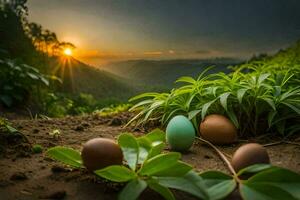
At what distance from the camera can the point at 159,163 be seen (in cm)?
164

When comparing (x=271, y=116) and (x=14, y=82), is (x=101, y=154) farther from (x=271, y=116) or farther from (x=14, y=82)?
(x=14, y=82)

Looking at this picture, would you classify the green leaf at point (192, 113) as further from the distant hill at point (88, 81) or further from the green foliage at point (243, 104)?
the distant hill at point (88, 81)

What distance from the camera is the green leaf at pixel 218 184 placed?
1606 mm

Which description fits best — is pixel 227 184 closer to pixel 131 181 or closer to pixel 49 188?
pixel 131 181

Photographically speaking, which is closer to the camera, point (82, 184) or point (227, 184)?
point (227, 184)

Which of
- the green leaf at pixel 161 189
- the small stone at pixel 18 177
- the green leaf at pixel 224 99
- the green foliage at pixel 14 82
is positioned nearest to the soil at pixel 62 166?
the small stone at pixel 18 177

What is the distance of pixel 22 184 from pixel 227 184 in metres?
0.81

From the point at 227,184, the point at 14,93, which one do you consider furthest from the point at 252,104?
the point at 14,93

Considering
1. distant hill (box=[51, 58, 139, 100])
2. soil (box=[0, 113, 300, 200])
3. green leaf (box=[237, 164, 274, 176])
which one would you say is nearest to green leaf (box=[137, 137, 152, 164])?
soil (box=[0, 113, 300, 200])

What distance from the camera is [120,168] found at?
1641mm

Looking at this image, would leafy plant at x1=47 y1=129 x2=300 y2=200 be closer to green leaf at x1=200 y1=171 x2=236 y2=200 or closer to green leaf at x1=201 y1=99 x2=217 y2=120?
green leaf at x1=200 y1=171 x2=236 y2=200

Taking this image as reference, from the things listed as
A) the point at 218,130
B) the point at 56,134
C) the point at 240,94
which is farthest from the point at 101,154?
the point at 240,94

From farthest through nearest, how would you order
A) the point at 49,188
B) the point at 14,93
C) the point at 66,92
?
the point at 66,92
the point at 14,93
the point at 49,188

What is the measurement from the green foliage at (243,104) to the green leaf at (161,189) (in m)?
1.07
